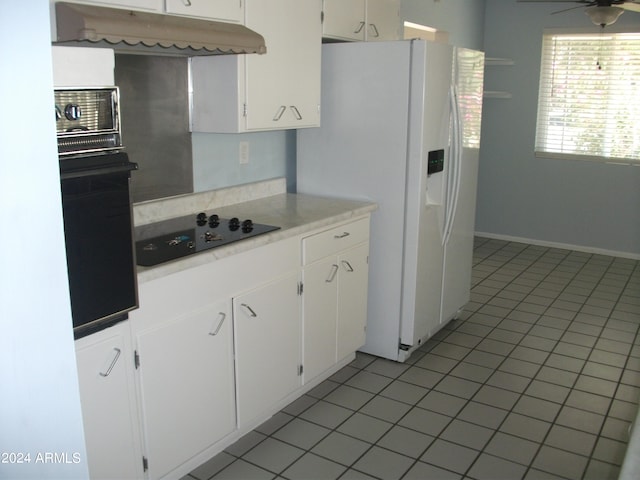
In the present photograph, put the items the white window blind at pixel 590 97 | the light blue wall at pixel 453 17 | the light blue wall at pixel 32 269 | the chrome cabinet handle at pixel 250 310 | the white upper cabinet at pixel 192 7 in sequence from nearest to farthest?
the light blue wall at pixel 32 269 → the white upper cabinet at pixel 192 7 → the chrome cabinet handle at pixel 250 310 → the light blue wall at pixel 453 17 → the white window blind at pixel 590 97

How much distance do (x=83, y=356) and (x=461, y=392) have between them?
6.38ft

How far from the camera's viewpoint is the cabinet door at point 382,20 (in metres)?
3.52

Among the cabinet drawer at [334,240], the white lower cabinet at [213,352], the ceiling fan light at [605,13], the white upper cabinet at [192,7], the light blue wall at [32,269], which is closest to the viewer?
the light blue wall at [32,269]

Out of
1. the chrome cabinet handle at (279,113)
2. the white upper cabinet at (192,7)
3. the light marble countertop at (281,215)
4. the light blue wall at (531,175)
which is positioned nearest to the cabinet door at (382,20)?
the chrome cabinet handle at (279,113)

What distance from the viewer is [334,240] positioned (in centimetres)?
302

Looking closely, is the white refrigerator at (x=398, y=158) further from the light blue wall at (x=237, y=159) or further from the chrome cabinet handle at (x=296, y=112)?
the chrome cabinet handle at (x=296, y=112)

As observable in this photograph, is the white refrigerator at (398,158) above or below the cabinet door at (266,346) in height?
above

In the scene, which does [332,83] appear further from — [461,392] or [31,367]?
[31,367]

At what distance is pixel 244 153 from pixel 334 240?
0.74 meters

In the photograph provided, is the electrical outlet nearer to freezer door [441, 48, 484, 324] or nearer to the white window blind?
freezer door [441, 48, 484, 324]

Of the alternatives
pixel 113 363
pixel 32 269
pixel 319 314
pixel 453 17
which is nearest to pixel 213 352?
pixel 113 363

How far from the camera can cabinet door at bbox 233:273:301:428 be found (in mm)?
2492

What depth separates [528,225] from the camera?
614 centimetres

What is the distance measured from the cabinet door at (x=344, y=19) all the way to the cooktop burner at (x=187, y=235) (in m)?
1.17
